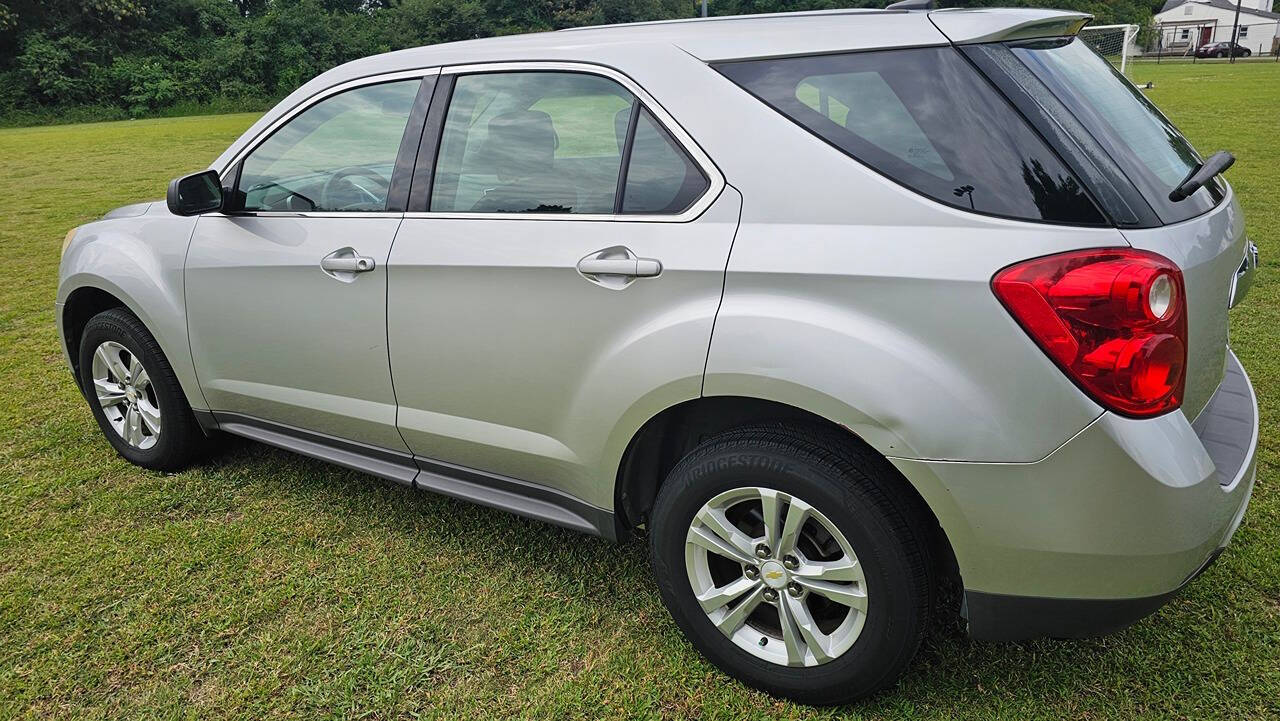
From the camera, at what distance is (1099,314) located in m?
1.84

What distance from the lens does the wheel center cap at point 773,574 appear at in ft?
7.44

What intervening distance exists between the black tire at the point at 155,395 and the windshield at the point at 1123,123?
3257 mm

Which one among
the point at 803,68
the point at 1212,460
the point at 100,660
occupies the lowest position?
the point at 100,660

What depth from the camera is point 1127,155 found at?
2.06 m

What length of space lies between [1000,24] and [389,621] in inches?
93.3

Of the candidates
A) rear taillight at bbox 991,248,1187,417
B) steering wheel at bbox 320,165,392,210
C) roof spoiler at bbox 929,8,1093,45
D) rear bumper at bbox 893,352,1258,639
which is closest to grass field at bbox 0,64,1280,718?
rear bumper at bbox 893,352,1258,639

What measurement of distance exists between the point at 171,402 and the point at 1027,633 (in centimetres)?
322

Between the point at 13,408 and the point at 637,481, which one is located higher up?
the point at 637,481

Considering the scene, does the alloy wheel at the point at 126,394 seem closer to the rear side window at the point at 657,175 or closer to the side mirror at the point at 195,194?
the side mirror at the point at 195,194

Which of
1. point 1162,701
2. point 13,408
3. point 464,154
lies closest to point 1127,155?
point 1162,701

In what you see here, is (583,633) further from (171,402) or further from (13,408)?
(13,408)

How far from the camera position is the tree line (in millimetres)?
35781

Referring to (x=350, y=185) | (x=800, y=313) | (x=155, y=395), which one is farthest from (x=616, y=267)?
(x=155, y=395)

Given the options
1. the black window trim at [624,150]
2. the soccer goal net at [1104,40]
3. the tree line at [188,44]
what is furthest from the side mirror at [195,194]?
the tree line at [188,44]
